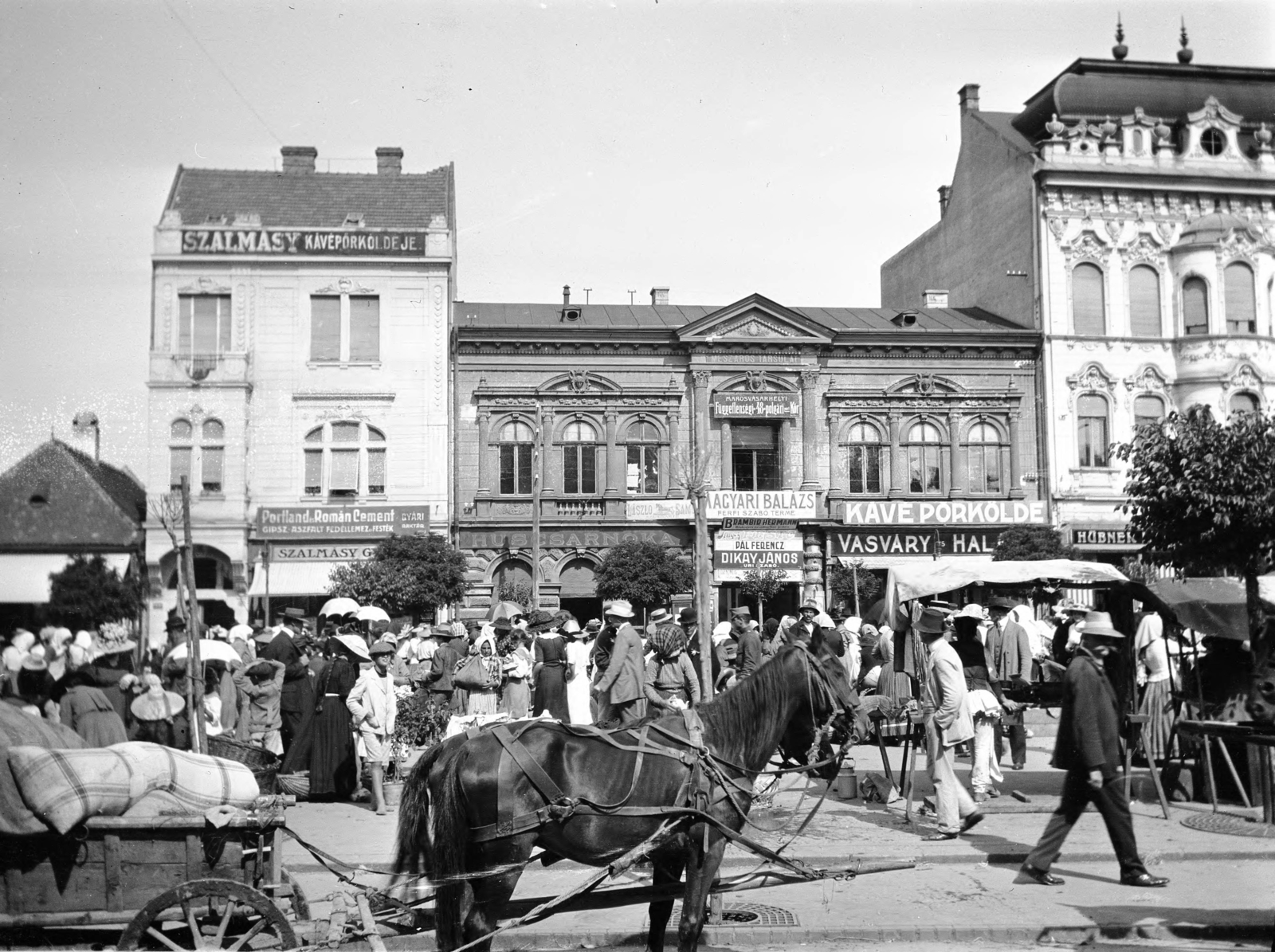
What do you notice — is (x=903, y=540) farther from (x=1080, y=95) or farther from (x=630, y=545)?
(x=1080, y=95)

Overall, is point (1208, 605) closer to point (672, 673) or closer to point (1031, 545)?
point (672, 673)

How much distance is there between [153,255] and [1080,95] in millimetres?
29171

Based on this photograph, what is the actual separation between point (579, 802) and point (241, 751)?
3927 mm

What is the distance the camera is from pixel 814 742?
771 cm

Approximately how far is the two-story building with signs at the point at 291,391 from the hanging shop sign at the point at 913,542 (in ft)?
40.9

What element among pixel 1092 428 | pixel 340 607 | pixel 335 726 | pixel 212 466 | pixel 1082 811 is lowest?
pixel 1082 811

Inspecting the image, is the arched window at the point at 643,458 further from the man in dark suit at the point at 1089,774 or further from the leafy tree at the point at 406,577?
the man in dark suit at the point at 1089,774

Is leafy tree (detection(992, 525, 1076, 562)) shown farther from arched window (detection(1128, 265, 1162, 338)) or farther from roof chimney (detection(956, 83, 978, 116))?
roof chimney (detection(956, 83, 978, 116))

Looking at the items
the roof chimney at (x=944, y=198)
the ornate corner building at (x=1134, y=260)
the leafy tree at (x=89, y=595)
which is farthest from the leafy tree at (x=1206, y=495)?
the roof chimney at (x=944, y=198)

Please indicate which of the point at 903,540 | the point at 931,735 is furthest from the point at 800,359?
the point at 931,735

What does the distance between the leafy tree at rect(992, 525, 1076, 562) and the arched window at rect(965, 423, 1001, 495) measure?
7.07ft

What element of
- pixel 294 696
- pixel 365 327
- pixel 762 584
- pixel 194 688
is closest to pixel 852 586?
pixel 762 584

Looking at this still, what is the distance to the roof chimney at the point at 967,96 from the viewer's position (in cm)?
4338

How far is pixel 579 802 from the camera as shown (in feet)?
21.2
